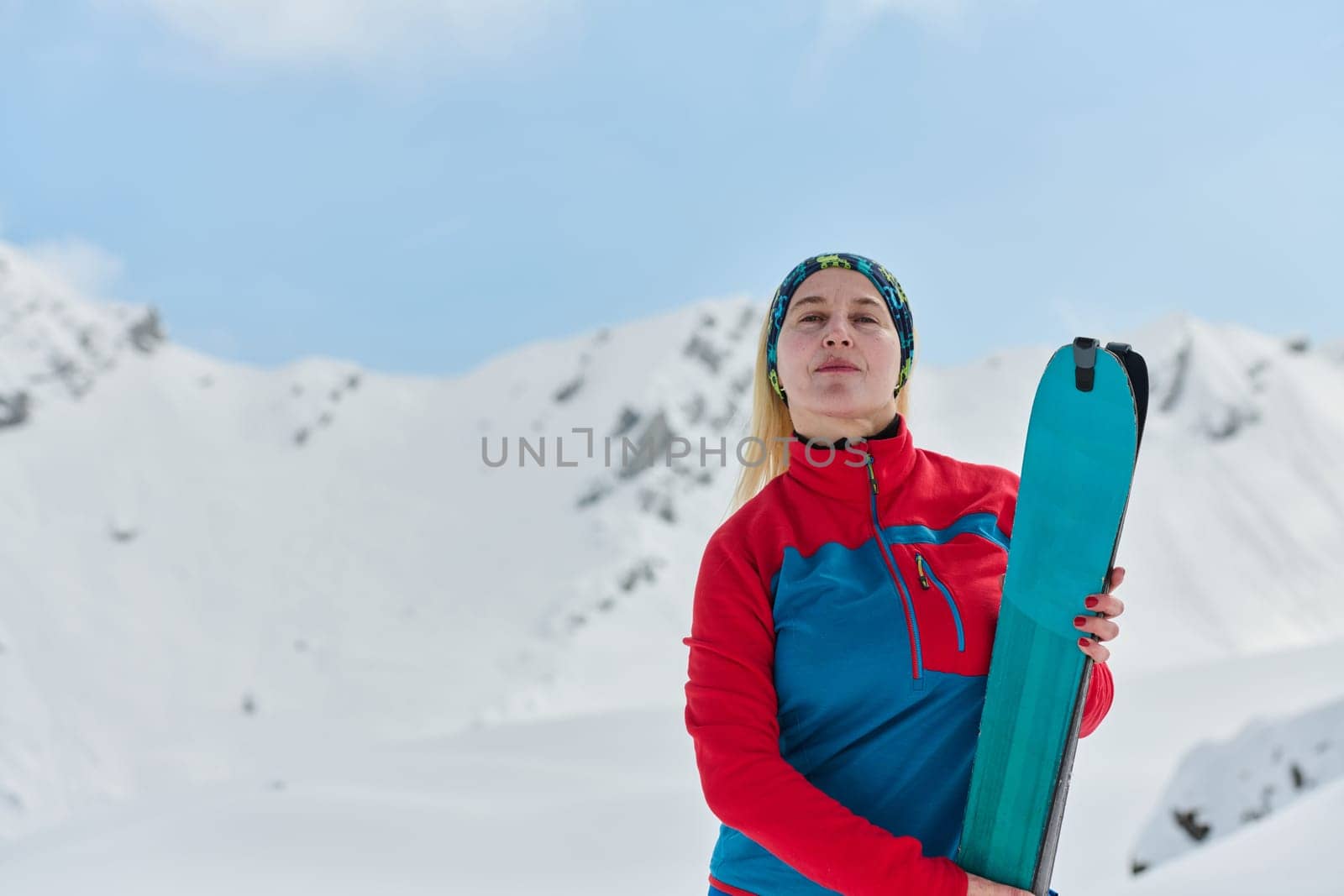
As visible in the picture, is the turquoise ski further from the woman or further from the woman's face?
the woman's face

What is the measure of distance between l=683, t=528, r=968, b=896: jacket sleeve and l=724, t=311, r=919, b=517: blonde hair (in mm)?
312

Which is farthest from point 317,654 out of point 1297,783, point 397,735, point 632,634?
point 1297,783

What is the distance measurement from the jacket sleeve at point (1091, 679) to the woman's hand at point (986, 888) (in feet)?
1.02

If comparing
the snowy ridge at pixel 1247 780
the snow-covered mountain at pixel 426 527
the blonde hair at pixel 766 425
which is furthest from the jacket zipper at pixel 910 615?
the snow-covered mountain at pixel 426 527

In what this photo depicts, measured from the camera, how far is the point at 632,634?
21344mm

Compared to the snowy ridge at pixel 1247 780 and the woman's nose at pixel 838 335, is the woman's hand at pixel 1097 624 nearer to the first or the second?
the woman's nose at pixel 838 335

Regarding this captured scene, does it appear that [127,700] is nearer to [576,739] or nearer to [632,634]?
[632,634]

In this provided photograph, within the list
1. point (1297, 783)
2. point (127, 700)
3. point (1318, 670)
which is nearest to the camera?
point (1297, 783)

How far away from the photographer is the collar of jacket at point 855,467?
5.07 ft

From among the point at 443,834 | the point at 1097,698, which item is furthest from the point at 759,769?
the point at 443,834

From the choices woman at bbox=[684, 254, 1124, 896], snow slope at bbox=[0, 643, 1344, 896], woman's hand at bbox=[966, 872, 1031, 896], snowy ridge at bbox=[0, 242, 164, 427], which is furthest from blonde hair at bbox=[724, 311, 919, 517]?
snowy ridge at bbox=[0, 242, 164, 427]

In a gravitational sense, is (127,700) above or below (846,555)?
above

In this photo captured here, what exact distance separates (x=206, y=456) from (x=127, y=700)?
9255 mm

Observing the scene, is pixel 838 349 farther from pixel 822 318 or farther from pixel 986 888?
pixel 986 888
